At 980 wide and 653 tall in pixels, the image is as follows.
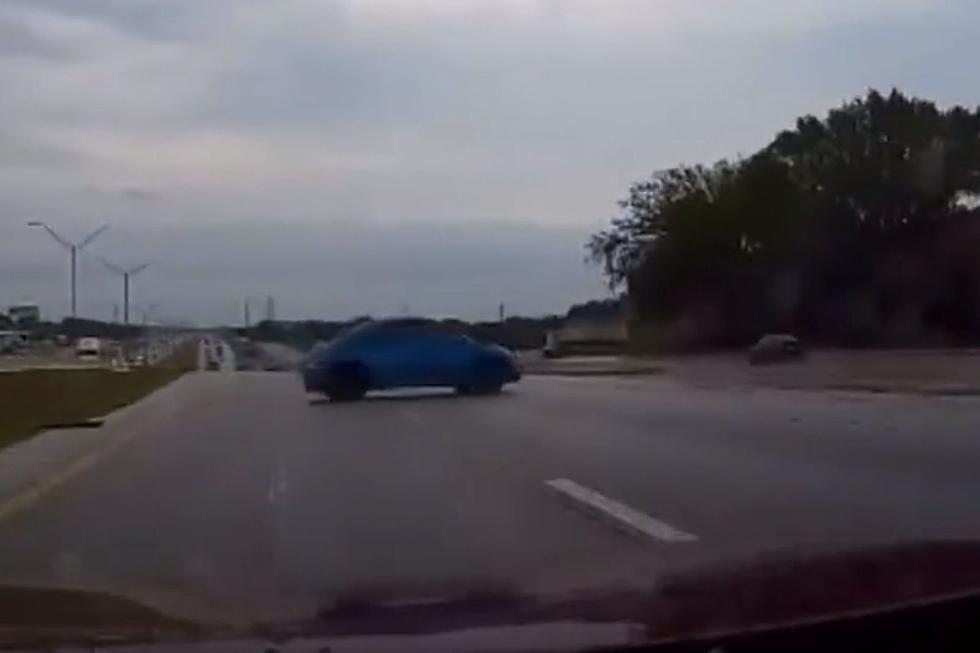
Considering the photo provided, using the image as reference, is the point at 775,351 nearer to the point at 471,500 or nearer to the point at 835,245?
the point at 835,245

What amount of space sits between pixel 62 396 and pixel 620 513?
30812 mm

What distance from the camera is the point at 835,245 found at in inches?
2872

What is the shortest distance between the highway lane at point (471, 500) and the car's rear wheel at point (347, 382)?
275 inches

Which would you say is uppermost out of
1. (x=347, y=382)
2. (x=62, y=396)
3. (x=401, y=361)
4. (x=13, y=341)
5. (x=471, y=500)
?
(x=13, y=341)

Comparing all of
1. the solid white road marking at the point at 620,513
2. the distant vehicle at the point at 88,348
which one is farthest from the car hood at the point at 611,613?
the distant vehicle at the point at 88,348

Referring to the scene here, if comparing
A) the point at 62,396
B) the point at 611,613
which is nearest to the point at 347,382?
the point at 62,396

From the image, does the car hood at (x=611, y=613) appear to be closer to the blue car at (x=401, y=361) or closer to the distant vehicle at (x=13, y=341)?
the blue car at (x=401, y=361)

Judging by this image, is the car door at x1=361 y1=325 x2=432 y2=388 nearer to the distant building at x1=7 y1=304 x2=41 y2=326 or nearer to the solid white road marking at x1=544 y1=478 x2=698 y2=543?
the solid white road marking at x1=544 y1=478 x2=698 y2=543

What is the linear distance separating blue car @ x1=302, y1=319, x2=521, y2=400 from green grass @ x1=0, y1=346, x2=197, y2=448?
4.23 meters

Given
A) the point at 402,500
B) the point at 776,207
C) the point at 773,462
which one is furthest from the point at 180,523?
the point at 776,207

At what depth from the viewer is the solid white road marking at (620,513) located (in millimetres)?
11781

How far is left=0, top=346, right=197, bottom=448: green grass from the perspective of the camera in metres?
31.0

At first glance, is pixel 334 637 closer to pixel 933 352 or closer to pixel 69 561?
pixel 69 561

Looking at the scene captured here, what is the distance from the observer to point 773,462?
1825 cm
